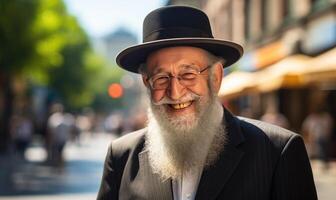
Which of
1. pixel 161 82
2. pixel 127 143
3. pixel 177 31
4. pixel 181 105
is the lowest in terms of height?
pixel 127 143

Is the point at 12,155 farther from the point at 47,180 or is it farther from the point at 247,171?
the point at 247,171

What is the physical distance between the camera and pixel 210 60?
3039mm

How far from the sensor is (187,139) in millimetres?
2969

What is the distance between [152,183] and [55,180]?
14.3 m

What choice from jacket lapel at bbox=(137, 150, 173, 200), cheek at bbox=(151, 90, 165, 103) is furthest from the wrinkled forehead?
jacket lapel at bbox=(137, 150, 173, 200)

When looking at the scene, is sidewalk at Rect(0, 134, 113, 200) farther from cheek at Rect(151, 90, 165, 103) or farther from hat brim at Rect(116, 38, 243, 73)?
cheek at Rect(151, 90, 165, 103)

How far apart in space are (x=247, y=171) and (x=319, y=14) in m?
19.1

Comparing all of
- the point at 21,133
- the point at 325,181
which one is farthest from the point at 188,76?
the point at 21,133

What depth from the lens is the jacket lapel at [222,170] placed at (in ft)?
8.96

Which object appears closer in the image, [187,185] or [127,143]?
[187,185]

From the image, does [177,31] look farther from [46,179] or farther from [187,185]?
[46,179]

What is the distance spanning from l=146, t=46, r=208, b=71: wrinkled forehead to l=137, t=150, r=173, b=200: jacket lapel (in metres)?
0.43

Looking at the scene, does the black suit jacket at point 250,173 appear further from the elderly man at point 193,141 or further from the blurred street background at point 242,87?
the blurred street background at point 242,87

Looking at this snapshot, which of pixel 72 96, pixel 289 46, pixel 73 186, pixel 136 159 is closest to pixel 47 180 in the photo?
pixel 73 186
